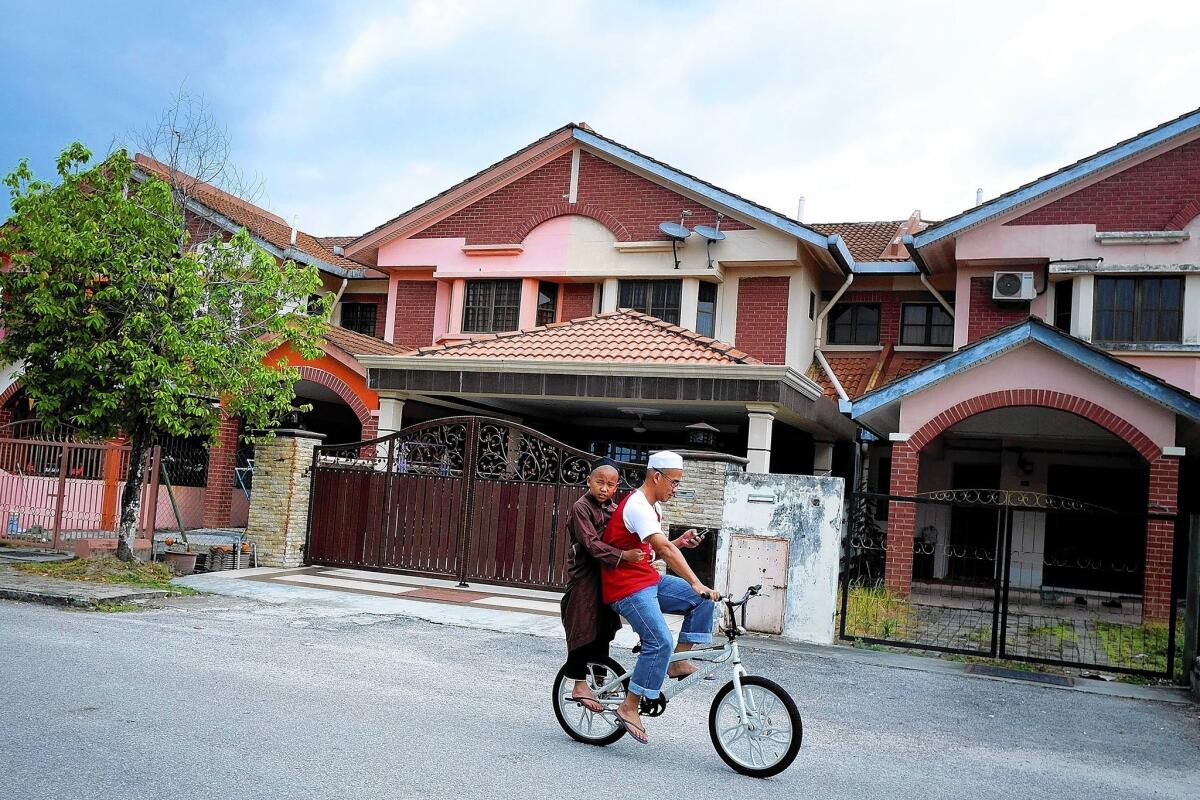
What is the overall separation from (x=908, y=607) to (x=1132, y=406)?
13.8 feet

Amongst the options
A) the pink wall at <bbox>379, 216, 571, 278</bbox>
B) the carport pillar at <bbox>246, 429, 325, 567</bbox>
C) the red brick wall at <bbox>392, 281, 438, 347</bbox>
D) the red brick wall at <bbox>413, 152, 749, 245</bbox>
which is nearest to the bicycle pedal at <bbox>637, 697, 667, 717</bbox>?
the carport pillar at <bbox>246, 429, 325, 567</bbox>

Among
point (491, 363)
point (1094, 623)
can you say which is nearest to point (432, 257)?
point (491, 363)

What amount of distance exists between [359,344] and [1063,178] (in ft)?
41.3

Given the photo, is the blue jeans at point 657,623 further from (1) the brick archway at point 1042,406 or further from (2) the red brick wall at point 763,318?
(2) the red brick wall at point 763,318

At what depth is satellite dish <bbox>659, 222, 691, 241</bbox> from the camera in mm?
18875

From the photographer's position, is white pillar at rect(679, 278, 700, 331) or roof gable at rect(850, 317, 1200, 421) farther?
white pillar at rect(679, 278, 700, 331)

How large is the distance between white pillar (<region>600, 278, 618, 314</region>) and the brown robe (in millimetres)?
13749

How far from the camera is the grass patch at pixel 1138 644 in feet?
36.2

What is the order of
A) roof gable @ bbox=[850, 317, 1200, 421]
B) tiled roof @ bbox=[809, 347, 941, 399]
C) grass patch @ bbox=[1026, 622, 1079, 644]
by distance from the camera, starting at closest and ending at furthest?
grass patch @ bbox=[1026, 622, 1079, 644] < roof gable @ bbox=[850, 317, 1200, 421] < tiled roof @ bbox=[809, 347, 941, 399]

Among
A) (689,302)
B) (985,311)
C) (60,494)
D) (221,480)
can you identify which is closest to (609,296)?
(689,302)

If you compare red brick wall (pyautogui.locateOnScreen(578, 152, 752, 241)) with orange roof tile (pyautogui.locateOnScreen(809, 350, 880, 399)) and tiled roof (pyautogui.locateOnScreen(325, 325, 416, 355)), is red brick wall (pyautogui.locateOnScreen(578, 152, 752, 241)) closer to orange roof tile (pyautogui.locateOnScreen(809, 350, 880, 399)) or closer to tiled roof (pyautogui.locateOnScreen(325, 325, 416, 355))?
orange roof tile (pyautogui.locateOnScreen(809, 350, 880, 399))

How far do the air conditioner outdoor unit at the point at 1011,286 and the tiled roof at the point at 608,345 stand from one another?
4629 millimetres

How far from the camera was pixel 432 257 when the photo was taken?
2130 cm

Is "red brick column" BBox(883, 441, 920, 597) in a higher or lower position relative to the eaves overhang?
lower
